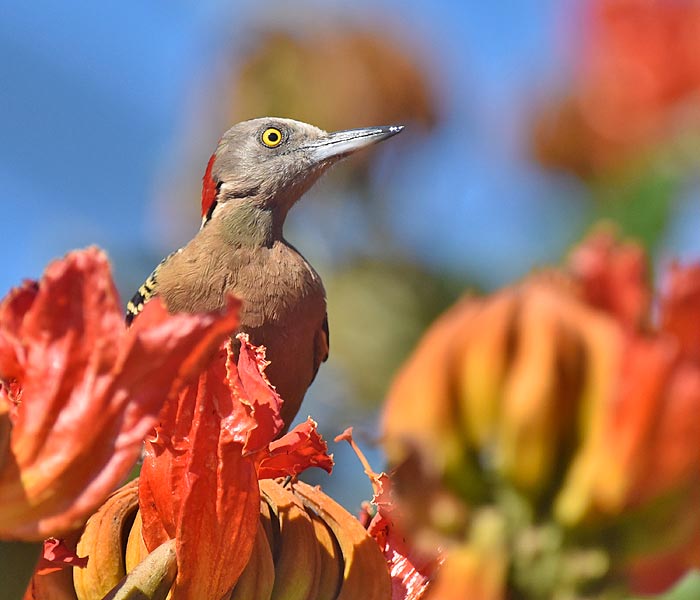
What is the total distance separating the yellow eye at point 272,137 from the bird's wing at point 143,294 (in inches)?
42.5

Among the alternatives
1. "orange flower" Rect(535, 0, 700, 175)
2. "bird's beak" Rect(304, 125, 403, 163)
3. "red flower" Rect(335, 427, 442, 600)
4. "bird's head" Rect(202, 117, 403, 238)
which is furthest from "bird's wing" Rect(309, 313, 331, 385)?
"red flower" Rect(335, 427, 442, 600)

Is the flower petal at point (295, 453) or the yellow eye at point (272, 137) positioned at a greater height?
the yellow eye at point (272, 137)

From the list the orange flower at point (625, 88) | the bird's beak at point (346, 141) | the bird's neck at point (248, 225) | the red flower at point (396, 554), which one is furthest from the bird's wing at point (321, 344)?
the red flower at point (396, 554)

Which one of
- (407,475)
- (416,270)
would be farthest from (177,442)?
(416,270)

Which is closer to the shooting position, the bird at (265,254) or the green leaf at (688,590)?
the green leaf at (688,590)

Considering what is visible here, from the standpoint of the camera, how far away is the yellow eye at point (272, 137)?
249 inches

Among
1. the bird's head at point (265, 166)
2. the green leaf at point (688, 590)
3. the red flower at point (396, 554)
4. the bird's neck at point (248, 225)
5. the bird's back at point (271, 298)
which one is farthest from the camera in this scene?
the bird's head at point (265, 166)

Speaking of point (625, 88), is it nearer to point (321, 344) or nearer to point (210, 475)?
point (210, 475)

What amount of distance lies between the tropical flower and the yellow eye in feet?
17.2

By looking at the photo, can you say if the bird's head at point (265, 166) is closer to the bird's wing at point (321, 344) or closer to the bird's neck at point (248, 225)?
the bird's neck at point (248, 225)

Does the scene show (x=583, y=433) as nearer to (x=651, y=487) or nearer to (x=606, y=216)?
(x=651, y=487)

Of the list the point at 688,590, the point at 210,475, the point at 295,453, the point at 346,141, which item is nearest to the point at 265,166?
the point at 346,141

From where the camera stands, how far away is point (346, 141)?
572 cm

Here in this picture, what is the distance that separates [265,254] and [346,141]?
2.09 feet
